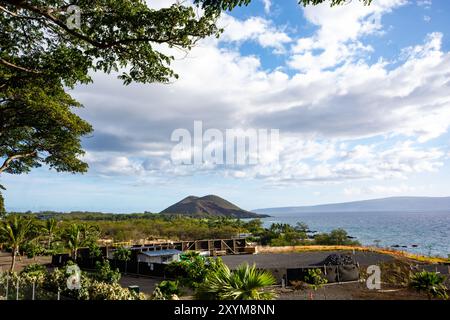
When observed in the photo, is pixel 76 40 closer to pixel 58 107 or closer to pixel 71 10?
pixel 71 10

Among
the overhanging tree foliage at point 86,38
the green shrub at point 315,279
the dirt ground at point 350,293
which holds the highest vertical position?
the overhanging tree foliage at point 86,38

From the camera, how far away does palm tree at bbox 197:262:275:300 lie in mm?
8867

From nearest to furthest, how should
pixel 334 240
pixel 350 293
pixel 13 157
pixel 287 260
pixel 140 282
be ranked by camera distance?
pixel 350 293 → pixel 13 157 → pixel 140 282 → pixel 287 260 → pixel 334 240

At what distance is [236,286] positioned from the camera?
355 inches

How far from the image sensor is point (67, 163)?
2536cm

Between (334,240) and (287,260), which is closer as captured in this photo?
(287,260)

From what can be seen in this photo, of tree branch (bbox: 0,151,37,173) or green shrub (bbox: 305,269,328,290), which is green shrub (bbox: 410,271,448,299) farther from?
tree branch (bbox: 0,151,37,173)

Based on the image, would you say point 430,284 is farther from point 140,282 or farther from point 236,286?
point 140,282

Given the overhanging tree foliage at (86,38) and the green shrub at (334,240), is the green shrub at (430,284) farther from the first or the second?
the green shrub at (334,240)

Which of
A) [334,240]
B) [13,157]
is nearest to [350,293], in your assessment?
[13,157]

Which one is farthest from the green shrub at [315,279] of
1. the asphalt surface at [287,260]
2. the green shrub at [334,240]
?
the green shrub at [334,240]

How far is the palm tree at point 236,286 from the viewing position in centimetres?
887

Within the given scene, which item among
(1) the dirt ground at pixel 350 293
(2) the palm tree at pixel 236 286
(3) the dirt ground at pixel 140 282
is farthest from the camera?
(3) the dirt ground at pixel 140 282
